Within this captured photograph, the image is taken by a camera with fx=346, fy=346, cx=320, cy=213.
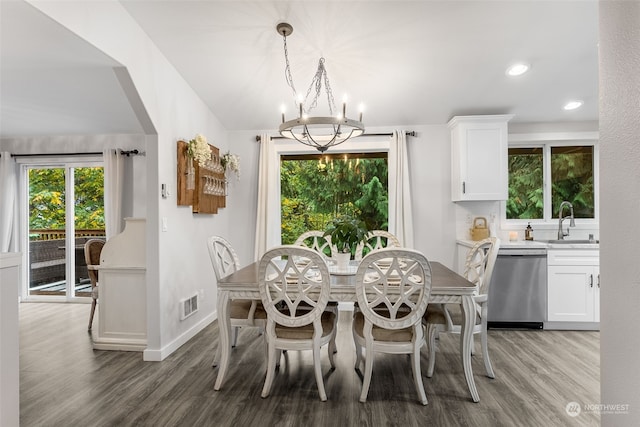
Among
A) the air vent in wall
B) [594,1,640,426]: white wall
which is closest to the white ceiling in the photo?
[594,1,640,426]: white wall

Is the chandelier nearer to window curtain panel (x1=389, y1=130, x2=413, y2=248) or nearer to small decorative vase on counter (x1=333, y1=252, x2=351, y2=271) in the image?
window curtain panel (x1=389, y1=130, x2=413, y2=248)

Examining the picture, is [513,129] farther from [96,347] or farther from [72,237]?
[72,237]

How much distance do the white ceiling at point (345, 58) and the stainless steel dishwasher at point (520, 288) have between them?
1694 mm

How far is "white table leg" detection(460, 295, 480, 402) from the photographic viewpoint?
2264 millimetres

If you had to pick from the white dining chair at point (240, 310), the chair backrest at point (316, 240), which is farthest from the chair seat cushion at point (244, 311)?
the chair backrest at point (316, 240)

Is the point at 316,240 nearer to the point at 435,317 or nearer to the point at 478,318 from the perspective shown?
the point at 435,317

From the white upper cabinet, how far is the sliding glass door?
4869mm

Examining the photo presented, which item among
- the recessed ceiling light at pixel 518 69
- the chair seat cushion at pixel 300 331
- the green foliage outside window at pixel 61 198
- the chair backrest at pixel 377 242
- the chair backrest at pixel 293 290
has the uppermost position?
the recessed ceiling light at pixel 518 69

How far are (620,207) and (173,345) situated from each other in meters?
3.30

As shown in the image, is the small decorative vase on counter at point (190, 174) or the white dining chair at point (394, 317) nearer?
the white dining chair at point (394, 317)

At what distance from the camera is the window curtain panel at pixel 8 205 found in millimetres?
4773

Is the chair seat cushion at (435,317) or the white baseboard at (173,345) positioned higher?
the chair seat cushion at (435,317)

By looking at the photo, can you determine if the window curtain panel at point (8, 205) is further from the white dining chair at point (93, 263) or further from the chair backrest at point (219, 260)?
the chair backrest at point (219, 260)

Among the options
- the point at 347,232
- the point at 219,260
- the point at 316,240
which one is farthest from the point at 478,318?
the point at 219,260
